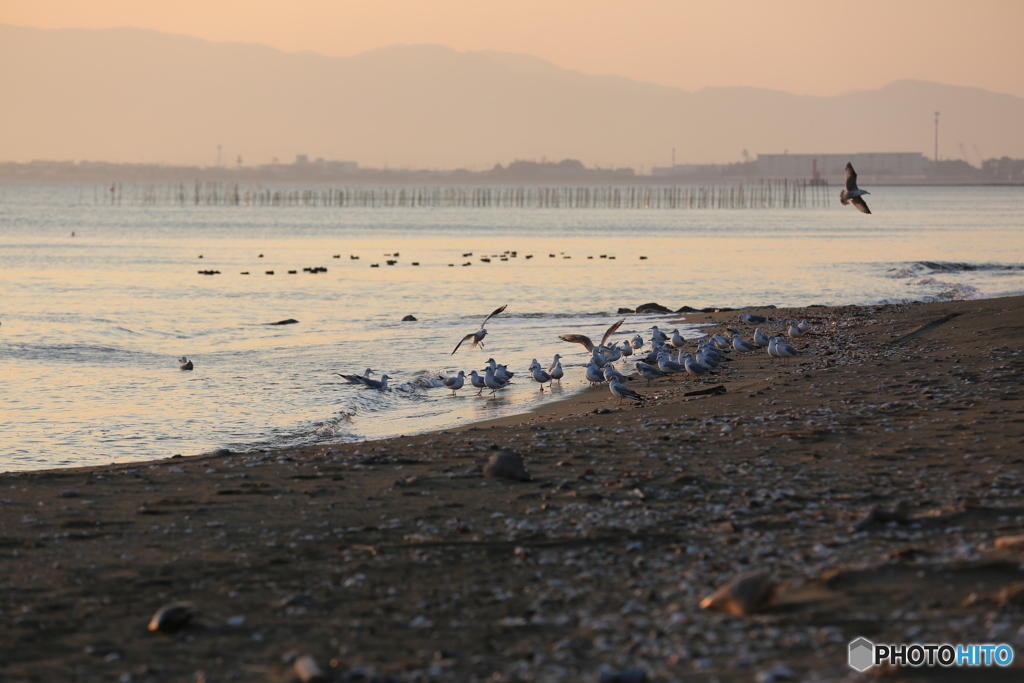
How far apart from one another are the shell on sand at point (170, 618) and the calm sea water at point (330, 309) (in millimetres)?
7486

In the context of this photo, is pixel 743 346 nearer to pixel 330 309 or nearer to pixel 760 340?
pixel 760 340

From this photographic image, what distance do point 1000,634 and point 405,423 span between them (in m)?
11.2

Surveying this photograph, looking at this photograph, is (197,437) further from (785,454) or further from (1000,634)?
(1000,634)

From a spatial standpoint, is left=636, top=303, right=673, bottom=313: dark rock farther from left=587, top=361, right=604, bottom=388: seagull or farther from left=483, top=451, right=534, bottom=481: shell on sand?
left=483, top=451, right=534, bottom=481: shell on sand

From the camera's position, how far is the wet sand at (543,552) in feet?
16.8

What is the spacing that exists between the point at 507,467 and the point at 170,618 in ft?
12.4

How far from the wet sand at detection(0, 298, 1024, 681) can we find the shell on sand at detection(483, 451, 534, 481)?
0.13 m

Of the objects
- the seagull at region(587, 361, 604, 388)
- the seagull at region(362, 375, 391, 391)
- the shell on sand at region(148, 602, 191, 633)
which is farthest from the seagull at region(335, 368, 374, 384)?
the shell on sand at region(148, 602, 191, 633)

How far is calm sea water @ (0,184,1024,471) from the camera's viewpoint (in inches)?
615

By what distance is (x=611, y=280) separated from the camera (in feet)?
144

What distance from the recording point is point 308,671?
16.1ft

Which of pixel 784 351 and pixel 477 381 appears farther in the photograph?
pixel 784 351

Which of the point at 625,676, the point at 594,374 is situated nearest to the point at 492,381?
the point at 594,374

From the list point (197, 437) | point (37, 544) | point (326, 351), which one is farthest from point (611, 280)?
point (37, 544)
